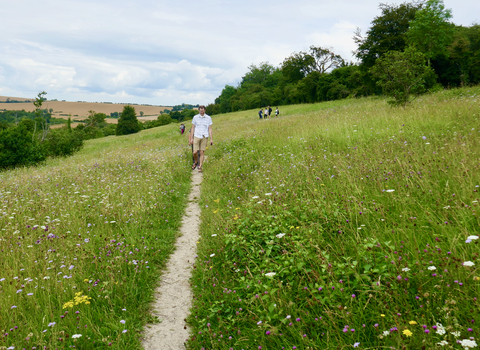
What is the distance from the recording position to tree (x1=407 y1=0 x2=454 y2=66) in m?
29.3

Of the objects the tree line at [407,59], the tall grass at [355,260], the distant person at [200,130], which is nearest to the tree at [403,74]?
the tree line at [407,59]

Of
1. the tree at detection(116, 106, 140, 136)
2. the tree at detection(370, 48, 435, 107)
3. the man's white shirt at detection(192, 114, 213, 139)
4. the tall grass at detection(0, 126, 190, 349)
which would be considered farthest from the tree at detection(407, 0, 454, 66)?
the tree at detection(116, 106, 140, 136)

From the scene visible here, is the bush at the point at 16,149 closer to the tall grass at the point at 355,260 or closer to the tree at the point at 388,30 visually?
the tall grass at the point at 355,260

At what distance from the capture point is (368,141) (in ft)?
26.2

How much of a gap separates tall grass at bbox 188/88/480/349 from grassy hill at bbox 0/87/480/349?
2 cm

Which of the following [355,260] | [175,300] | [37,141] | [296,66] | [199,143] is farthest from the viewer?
[296,66]

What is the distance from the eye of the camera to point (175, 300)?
4.09 meters

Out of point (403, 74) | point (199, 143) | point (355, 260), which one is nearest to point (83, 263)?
point (355, 260)

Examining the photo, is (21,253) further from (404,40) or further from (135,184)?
(404,40)

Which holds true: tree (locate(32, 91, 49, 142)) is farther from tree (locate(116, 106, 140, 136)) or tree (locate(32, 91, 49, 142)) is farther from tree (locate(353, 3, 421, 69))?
tree (locate(116, 106, 140, 136))

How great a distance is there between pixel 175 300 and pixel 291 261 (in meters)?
2.01

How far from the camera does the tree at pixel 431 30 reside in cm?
2934

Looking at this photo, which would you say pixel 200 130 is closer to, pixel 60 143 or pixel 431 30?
pixel 60 143

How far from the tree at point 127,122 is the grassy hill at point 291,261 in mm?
88252
